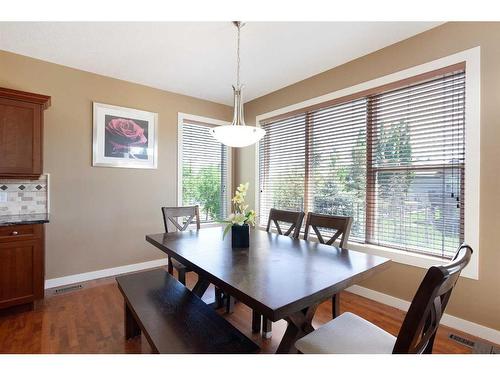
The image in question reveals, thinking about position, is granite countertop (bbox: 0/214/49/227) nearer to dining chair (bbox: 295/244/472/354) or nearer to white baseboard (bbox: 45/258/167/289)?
white baseboard (bbox: 45/258/167/289)

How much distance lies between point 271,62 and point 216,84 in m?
0.96

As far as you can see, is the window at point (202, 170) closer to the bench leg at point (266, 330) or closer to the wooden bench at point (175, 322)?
the wooden bench at point (175, 322)

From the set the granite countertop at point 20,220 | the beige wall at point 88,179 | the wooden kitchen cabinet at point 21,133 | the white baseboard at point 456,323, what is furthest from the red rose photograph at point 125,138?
the white baseboard at point 456,323

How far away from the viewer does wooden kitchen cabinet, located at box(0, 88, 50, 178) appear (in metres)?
2.35

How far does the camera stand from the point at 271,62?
288 cm

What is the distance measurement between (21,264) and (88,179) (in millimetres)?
1132

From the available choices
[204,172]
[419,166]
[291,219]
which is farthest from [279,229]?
[204,172]

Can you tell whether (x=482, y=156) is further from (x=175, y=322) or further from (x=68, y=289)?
(x=68, y=289)

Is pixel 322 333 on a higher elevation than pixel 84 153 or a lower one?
lower

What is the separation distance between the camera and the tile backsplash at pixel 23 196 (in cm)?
263

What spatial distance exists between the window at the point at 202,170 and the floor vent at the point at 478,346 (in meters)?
3.14

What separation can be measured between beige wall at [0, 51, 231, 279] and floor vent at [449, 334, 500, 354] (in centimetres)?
340
